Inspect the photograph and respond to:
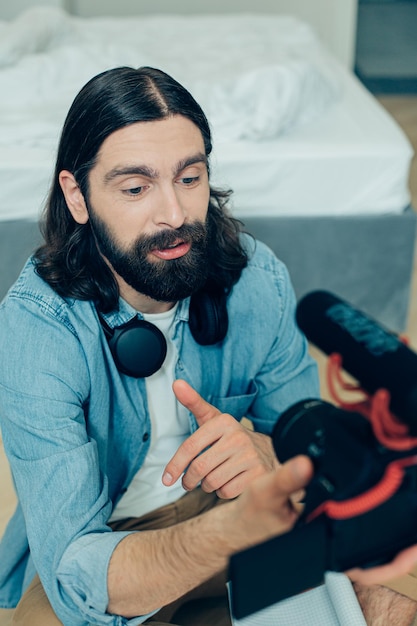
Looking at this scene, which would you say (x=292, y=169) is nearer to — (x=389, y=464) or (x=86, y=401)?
(x=86, y=401)

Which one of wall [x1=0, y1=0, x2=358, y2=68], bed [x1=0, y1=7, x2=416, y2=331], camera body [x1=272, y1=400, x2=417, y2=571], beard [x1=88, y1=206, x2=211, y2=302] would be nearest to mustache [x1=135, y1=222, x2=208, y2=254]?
beard [x1=88, y1=206, x2=211, y2=302]

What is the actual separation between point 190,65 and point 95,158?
5.39 feet

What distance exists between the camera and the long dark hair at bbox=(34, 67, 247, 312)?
3.59 ft

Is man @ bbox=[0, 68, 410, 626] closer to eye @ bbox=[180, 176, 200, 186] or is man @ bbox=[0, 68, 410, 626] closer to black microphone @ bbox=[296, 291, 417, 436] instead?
eye @ bbox=[180, 176, 200, 186]

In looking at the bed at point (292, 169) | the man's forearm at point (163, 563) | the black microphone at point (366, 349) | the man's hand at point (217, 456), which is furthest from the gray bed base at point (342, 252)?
the black microphone at point (366, 349)

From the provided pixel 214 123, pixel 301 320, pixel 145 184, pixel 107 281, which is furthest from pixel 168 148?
pixel 214 123

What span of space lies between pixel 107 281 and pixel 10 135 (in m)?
1.05

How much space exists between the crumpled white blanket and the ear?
948mm

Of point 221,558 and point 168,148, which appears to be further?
point 168,148

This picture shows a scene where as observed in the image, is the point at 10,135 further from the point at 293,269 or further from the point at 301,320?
the point at 301,320

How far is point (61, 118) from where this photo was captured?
2.15 metres

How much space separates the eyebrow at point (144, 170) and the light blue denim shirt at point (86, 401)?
18 centimetres

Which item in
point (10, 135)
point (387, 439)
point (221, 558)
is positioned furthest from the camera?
point (10, 135)

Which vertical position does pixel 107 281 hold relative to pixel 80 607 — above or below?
above
